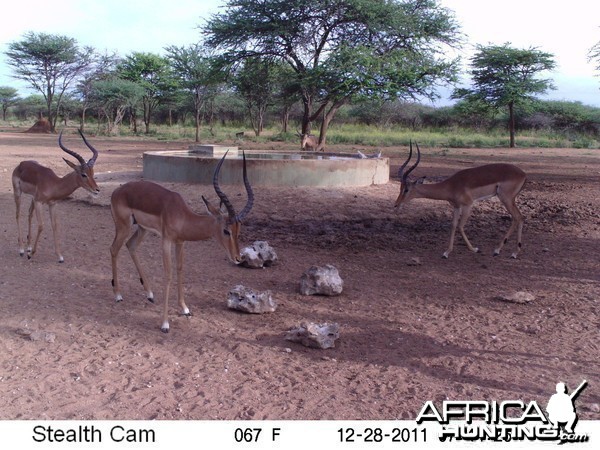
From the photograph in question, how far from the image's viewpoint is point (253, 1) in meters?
23.3

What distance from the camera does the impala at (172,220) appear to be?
496 cm

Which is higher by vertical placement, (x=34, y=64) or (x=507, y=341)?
(x=34, y=64)

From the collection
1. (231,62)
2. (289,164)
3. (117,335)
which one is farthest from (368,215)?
(231,62)

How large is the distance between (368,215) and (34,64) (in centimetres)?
3860

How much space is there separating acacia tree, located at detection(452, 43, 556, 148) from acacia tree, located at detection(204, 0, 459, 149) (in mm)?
8680

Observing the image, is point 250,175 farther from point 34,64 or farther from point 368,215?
point 34,64

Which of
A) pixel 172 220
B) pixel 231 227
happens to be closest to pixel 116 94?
pixel 172 220

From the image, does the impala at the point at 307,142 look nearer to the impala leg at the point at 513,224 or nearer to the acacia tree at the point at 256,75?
the acacia tree at the point at 256,75

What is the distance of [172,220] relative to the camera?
5199mm

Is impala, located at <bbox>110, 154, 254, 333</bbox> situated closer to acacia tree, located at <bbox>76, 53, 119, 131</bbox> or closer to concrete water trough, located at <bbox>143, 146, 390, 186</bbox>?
concrete water trough, located at <bbox>143, 146, 390, 186</bbox>

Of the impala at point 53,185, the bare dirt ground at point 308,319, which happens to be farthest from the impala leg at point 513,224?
the impala at point 53,185

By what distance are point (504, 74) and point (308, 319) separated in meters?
30.0

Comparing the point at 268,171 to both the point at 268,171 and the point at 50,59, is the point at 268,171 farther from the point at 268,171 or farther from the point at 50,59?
the point at 50,59

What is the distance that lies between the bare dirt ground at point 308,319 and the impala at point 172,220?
0.44 meters
